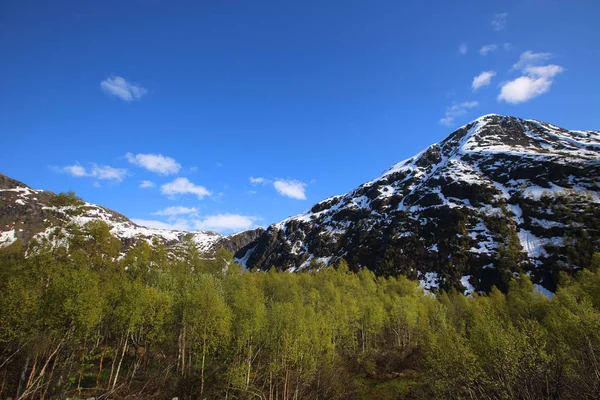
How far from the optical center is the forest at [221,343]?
31047 millimetres

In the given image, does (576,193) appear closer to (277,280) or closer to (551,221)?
(551,221)

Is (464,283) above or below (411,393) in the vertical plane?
above

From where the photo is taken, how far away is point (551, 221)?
17012 centimetres

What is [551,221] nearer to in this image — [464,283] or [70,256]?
[464,283]

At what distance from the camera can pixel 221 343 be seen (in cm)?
4653

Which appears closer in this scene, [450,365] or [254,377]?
[450,365]

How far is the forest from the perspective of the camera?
3105cm

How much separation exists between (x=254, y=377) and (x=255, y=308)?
412 inches

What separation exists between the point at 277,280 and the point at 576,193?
189474 millimetres

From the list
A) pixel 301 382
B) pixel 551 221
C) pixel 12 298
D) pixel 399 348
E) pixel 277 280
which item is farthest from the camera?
pixel 551 221

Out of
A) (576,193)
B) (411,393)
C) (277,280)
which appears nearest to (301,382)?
(411,393)

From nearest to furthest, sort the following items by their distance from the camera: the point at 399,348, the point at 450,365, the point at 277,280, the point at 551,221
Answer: the point at 450,365 < the point at 399,348 < the point at 277,280 < the point at 551,221

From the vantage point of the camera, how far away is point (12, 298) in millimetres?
A: 34219

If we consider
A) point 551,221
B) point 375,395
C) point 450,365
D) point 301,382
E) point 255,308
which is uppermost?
point 551,221
